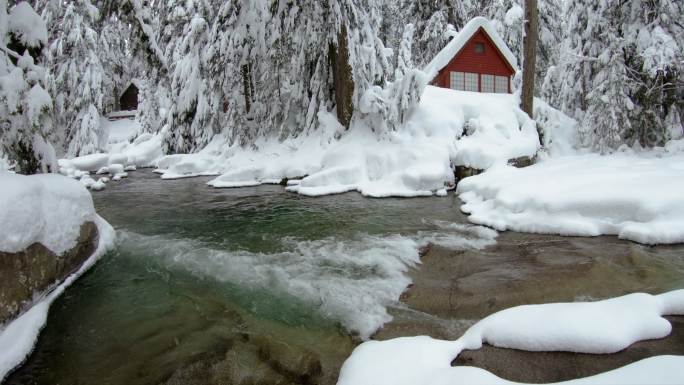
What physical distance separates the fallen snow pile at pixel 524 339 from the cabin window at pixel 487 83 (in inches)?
817

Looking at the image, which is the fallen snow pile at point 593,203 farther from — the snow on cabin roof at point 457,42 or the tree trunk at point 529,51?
the snow on cabin roof at point 457,42

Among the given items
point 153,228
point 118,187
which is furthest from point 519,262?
point 118,187

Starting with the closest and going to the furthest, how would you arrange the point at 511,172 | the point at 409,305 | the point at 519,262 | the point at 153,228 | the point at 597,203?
the point at 409,305 < the point at 519,262 < the point at 597,203 < the point at 153,228 < the point at 511,172

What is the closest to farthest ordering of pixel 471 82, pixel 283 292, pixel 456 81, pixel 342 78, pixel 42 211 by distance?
pixel 283 292 → pixel 42 211 → pixel 342 78 → pixel 456 81 → pixel 471 82

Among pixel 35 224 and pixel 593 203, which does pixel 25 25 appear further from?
pixel 593 203

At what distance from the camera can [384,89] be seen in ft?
51.6

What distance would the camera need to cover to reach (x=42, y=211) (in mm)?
5027

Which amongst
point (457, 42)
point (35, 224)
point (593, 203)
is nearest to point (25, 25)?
point (35, 224)

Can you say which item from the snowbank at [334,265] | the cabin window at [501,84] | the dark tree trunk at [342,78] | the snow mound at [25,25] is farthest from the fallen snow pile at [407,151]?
the cabin window at [501,84]

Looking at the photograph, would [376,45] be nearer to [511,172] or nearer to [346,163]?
[346,163]

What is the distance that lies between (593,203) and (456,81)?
1666 centimetres

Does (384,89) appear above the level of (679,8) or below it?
below

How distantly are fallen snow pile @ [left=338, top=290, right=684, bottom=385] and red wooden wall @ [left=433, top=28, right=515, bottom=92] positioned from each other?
19.6 metres

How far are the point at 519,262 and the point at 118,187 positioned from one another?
15125 mm
